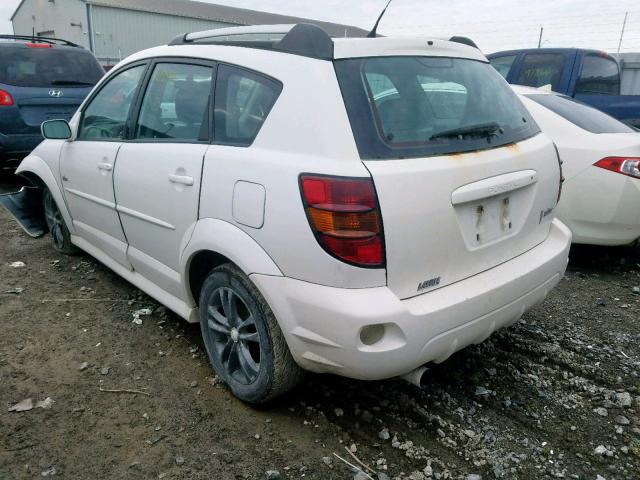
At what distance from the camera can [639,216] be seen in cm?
412

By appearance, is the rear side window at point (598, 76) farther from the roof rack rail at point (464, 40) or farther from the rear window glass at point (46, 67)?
the rear window glass at point (46, 67)

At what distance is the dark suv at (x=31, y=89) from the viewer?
647 centimetres

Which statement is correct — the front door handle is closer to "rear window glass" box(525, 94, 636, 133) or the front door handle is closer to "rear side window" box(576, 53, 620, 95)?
"rear window glass" box(525, 94, 636, 133)

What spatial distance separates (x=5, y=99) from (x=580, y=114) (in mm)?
6456

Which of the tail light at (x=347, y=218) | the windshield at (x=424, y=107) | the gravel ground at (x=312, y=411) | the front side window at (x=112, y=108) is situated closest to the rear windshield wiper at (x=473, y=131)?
the windshield at (x=424, y=107)

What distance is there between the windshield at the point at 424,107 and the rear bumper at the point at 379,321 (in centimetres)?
58

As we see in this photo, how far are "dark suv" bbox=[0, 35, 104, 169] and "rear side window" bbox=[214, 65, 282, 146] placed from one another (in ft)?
16.8

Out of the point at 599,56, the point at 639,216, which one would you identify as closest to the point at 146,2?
the point at 599,56

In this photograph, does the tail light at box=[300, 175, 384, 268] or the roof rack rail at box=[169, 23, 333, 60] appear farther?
the roof rack rail at box=[169, 23, 333, 60]

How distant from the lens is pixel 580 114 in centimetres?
450

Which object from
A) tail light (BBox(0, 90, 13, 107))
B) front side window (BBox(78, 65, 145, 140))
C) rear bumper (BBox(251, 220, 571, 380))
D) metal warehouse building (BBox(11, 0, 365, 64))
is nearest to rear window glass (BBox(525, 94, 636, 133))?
rear bumper (BBox(251, 220, 571, 380))

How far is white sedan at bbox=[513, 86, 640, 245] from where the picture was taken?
4066mm

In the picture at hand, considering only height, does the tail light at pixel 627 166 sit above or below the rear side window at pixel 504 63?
below

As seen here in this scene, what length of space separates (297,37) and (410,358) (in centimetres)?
144
